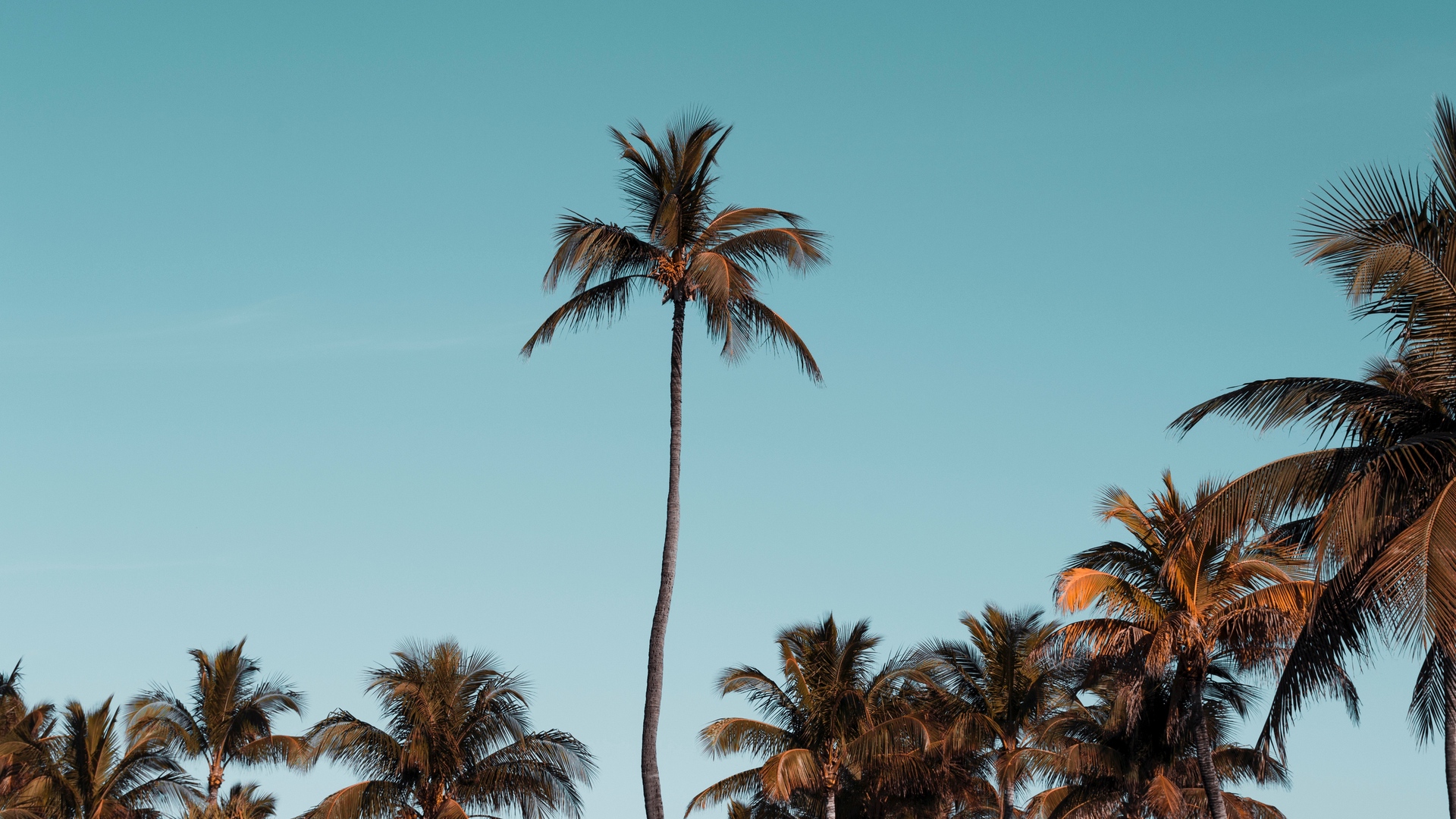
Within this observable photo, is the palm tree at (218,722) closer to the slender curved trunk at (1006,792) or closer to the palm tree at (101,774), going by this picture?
the palm tree at (101,774)

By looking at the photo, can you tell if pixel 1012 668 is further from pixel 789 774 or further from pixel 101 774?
pixel 101 774

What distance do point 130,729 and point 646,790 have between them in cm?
1845

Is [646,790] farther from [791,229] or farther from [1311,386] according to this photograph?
[1311,386]

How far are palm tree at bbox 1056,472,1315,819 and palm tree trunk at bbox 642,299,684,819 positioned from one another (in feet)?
22.8

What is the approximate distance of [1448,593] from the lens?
12367 mm

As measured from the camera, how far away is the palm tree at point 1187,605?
25.4m

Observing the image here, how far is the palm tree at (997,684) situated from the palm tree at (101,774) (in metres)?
19.7

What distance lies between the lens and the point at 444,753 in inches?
1196

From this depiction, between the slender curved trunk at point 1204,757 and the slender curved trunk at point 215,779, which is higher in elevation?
the slender curved trunk at point 215,779

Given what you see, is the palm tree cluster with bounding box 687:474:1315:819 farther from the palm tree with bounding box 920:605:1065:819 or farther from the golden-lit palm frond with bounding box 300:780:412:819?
the golden-lit palm frond with bounding box 300:780:412:819

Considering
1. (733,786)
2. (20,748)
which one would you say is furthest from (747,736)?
(20,748)

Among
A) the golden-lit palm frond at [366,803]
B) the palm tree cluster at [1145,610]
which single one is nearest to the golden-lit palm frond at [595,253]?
the palm tree cluster at [1145,610]

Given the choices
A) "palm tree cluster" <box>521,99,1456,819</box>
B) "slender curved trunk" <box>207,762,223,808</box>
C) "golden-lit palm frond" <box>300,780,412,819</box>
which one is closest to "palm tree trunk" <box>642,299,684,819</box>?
"palm tree cluster" <box>521,99,1456,819</box>

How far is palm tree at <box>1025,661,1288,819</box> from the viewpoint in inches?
1171
